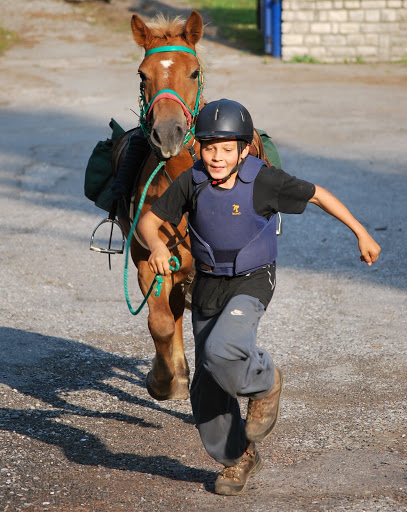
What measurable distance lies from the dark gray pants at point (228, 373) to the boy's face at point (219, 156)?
0.65 m

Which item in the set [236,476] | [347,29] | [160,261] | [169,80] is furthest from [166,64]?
[347,29]

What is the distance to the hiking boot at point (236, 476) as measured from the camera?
4438 mm

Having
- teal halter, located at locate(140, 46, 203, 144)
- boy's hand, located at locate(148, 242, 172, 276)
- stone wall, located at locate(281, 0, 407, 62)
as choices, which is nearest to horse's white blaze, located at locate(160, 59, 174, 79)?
teal halter, located at locate(140, 46, 203, 144)

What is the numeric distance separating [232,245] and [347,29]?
19.1 meters

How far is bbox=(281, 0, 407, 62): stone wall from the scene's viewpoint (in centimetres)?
2188

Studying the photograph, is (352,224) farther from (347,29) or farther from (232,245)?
(347,29)

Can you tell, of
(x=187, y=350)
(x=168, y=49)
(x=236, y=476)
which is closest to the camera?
(x=236, y=476)

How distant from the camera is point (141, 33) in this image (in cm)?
553

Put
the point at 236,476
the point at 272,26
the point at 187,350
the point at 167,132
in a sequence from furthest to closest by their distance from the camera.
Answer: the point at 272,26, the point at 187,350, the point at 167,132, the point at 236,476

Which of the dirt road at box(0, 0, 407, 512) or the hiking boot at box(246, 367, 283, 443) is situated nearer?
the hiking boot at box(246, 367, 283, 443)

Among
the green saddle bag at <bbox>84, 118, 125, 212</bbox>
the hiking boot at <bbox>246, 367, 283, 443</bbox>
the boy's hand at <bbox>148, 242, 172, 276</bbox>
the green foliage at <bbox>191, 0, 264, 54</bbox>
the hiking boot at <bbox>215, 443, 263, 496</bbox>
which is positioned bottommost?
the green foliage at <bbox>191, 0, 264, 54</bbox>

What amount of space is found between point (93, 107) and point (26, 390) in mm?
12928

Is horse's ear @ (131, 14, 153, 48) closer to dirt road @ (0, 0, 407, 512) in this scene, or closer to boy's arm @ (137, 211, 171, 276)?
dirt road @ (0, 0, 407, 512)

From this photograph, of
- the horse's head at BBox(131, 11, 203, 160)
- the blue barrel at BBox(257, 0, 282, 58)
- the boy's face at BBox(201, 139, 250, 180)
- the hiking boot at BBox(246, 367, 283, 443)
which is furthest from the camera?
the blue barrel at BBox(257, 0, 282, 58)
